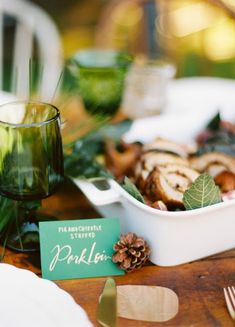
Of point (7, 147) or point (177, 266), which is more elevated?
point (7, 147)

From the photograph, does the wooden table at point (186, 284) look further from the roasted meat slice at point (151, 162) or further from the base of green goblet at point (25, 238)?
the roasted meat slice at point (151, 162)

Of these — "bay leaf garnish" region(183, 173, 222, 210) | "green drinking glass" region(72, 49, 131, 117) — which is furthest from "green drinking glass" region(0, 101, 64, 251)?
"green drinking glass" region(72, 49, 131, 117)

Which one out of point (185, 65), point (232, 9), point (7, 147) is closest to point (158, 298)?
point (7, 147)

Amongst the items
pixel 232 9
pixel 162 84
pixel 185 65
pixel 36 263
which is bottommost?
pixel 185 65

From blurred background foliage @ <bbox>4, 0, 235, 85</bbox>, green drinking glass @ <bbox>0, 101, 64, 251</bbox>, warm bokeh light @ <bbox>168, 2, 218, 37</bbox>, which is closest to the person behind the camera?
green drinking glass @ <bbox>0, 101, 64, 251</bbox>

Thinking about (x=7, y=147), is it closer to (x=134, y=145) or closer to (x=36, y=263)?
(x=36, y=263)

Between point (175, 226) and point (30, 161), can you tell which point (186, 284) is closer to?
point (175, 226)

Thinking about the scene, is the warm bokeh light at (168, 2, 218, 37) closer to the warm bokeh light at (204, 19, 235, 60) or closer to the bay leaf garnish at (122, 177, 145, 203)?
the warm bokeh light at (204, 19, 235, 60)
